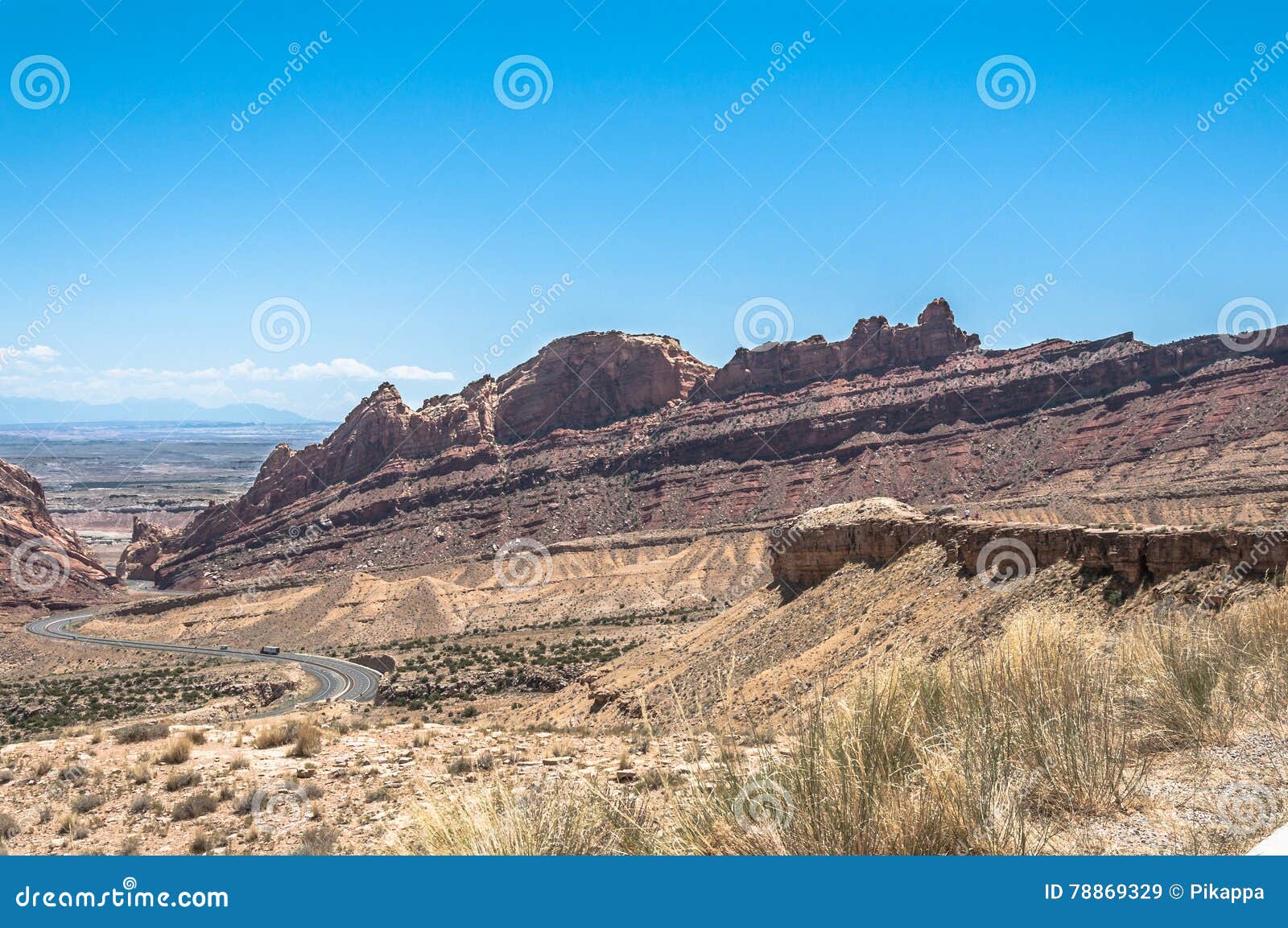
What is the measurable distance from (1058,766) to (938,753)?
1121 mm

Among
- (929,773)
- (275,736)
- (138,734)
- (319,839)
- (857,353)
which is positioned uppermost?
(857,353)

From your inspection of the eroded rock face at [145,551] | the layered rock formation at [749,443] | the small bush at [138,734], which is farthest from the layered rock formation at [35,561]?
the small bush at [138,734]

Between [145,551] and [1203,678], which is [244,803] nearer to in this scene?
[1203,678]

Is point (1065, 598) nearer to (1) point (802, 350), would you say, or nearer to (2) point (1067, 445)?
(2) point (1067, 445)

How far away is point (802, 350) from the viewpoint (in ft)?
365

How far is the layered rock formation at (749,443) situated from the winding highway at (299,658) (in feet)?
71.2

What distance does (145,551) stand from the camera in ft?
368

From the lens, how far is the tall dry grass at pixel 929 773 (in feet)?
16.1

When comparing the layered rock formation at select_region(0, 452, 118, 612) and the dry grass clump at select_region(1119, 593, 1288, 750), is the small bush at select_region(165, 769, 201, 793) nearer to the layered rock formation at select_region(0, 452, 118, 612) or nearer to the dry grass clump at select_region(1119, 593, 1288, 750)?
the dry grass clump at select_region(1119, 593, 1288, 750)

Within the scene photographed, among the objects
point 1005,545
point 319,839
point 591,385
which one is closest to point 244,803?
point 319,839

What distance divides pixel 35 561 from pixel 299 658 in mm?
51249

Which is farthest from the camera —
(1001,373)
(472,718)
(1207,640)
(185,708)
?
(1001,373)

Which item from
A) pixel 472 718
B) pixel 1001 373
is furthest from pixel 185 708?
pixel 1001 373

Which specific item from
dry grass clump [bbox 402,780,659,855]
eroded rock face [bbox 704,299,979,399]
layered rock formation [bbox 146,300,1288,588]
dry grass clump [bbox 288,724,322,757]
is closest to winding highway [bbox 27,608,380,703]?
layered rock formation [bbox 146,300,1288,588]
